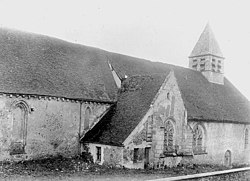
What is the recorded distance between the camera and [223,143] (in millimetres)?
33281

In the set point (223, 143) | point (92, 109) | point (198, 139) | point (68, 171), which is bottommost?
point (68, 171)

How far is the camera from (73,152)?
23.8 m

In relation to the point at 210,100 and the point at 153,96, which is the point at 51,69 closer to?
the point at 153,96

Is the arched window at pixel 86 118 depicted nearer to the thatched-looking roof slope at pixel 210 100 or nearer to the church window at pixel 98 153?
the church window at pixel 98 153

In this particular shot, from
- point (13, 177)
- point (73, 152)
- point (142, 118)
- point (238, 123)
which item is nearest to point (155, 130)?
point (142, 118)

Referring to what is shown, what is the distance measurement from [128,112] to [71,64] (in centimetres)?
637

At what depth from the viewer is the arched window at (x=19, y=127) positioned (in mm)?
20703

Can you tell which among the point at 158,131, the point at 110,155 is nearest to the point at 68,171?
the point at 110,155

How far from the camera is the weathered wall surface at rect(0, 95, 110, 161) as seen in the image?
2028 centimetres

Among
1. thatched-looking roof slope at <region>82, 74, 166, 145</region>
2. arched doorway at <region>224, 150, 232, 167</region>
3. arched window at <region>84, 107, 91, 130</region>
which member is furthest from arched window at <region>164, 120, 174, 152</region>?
arched doorway at <region>224, 150, 232, 167</region>

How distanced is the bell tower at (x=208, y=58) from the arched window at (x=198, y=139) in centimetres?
1067

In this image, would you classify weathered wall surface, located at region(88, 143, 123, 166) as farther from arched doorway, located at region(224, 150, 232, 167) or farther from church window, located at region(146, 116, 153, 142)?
arched doorway, located at region(224, 150, 232, 167)

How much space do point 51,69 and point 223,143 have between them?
19741 millimetres

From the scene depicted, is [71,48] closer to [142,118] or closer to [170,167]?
[142,118]
